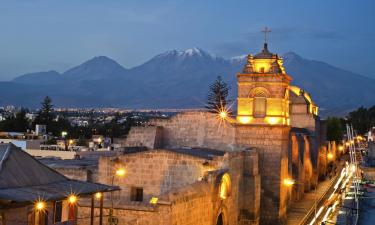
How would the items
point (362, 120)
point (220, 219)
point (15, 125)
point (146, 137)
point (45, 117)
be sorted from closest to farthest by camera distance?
point (220, 219) < point (146, 137) < point (15, 125) < point (45, 117) < point (362, 120)

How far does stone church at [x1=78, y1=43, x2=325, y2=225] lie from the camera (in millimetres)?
16734

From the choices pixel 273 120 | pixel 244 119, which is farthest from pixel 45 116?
pixel 273 120

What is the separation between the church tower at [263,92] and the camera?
26263 millimetres

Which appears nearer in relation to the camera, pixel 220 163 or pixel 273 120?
pixel 220 163

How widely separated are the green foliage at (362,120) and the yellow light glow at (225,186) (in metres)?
76.0

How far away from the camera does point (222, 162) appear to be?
63.5ft

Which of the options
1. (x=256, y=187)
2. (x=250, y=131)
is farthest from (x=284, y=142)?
(x=256, y=187)

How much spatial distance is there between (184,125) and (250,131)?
321cm

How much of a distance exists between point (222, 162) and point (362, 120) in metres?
84.4

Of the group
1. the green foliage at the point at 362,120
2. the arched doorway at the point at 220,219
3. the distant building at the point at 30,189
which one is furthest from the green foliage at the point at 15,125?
the distant building at the point at 30,189

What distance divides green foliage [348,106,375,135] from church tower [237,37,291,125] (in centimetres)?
6753

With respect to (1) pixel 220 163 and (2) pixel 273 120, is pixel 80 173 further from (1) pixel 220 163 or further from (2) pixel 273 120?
(2) pixel 273 120

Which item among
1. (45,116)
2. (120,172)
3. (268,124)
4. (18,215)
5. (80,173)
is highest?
(45,116)

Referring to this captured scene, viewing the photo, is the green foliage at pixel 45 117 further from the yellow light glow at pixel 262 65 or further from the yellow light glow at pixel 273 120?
the yellow light glow at pixel 273 120
